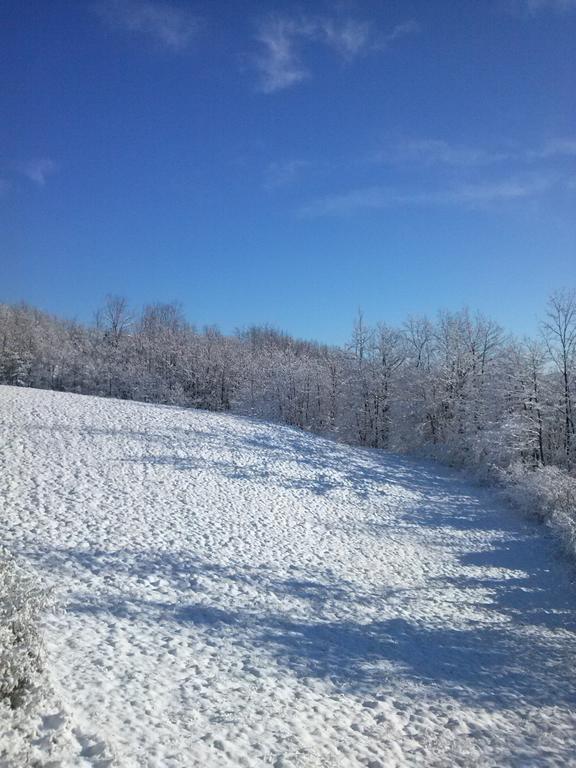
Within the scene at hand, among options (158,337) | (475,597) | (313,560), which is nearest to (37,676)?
(313,560)

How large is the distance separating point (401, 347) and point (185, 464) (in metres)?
29.6

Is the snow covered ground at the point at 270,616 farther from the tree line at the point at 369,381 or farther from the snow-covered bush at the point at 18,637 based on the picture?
the tree line at the point at 369,381

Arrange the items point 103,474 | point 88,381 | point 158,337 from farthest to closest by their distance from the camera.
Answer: point 158,337 → point 88,381 → point 103,474

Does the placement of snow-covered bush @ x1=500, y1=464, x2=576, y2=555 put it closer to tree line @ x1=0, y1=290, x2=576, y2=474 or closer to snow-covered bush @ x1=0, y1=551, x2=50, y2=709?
tree line @ x1=0, y1=290, x2=576, y2=474

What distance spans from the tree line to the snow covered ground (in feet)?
39.0

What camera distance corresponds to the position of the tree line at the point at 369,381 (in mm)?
31484

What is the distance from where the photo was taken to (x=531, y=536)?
2022cm

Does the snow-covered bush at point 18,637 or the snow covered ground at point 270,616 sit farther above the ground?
the snow-covered bush at point 18,637

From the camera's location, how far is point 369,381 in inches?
1702

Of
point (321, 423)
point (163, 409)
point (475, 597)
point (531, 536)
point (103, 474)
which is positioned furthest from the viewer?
point (321, 423)

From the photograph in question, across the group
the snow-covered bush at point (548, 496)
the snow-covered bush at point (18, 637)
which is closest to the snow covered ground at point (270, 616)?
the snow-covered bush at point (18, 637)

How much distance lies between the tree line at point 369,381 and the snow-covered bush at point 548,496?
335cm

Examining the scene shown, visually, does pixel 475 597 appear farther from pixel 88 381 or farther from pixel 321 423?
pixel 88 381

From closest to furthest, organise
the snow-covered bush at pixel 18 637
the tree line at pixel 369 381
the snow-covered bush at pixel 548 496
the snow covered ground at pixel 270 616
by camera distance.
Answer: the snow-covered bush at pixel 18 637 < the snow covered ground at pixel 270 616 < the snow-covered bush at pixel 548 496 < the tree line at pixel 369 381
